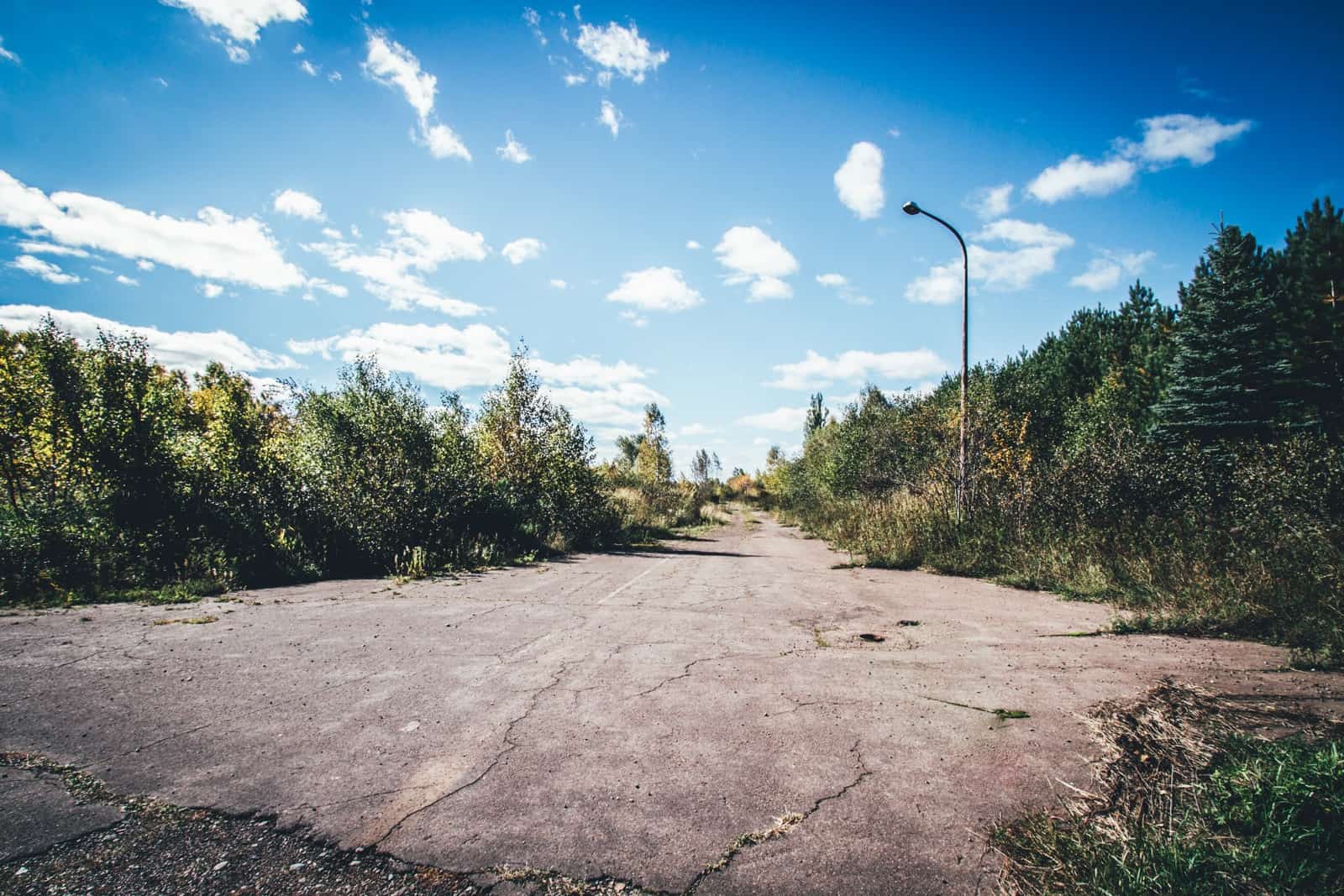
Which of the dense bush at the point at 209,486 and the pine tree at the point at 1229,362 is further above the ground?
the pine tree at the point at 1229,362

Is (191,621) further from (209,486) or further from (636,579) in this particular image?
(636,579)

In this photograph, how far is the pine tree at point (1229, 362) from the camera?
70.5ft

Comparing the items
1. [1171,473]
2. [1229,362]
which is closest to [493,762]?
[1171,473]

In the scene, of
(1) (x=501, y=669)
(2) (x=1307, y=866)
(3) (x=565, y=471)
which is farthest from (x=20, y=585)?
(2) (x=1307, y=866)

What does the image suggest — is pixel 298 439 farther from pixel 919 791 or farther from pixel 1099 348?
pixel 1099 348

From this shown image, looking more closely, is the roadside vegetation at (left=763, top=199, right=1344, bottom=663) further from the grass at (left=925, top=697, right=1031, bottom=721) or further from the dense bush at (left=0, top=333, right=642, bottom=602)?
the dense bush at (left=0, top=333, right=642, bottom=602)

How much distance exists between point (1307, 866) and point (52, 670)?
27.8 feet

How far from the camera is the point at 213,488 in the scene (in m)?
11.6

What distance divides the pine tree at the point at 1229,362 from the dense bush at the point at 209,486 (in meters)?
27.0

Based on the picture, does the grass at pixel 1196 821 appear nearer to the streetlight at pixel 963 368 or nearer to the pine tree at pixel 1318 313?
the streetlight at pixel 963 368

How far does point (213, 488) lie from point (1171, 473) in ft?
62.2

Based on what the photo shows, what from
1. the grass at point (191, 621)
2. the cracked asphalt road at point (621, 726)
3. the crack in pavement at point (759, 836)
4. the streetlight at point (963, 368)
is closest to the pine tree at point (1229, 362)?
the streetlight at point (963, 368)

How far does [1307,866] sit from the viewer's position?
6.23 feet

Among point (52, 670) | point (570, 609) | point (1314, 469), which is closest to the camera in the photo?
point (52, 670)
